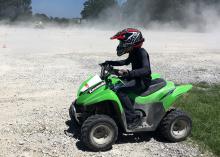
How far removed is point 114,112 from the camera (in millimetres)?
6852

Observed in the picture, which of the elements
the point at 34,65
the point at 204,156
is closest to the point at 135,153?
the point at 204,156

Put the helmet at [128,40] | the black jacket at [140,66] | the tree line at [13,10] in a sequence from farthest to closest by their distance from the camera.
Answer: the tree line at [13,10], the helmet at [128,40], the black jacket at [140,66]

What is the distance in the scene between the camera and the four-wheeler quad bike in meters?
6.47

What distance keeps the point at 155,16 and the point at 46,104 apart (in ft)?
110

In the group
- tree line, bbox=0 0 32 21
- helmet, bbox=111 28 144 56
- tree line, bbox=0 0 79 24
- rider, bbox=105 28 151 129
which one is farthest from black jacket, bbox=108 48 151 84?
tree line, bbox=0 0 32 21

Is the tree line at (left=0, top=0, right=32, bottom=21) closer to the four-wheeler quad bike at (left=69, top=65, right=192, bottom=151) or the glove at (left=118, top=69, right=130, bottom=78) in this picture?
the four-wheeler quad bike at (left=69, top=65, right=192, bottom=151)

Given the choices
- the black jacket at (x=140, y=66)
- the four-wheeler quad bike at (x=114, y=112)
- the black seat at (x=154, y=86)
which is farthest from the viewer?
the black seat at (x=154, y=86)

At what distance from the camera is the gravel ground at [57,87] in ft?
22.0

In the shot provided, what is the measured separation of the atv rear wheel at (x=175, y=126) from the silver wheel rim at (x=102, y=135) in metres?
1.05

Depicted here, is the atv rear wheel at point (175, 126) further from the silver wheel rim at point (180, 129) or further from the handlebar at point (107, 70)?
the handlebar at point (107, 70)

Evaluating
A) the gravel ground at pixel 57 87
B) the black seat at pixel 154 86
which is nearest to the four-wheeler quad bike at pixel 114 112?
the black seat at pixel 154 86

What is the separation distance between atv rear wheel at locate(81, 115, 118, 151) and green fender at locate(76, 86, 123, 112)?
263mm

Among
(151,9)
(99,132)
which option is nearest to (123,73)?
(99,132)

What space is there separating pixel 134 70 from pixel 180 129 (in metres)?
1.49
